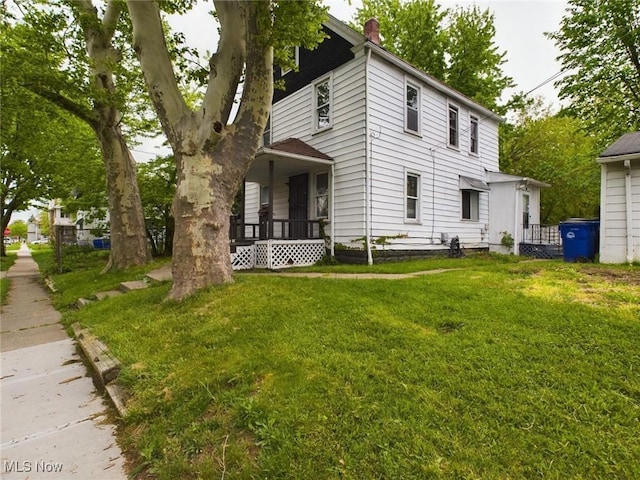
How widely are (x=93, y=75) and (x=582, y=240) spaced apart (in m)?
13.9

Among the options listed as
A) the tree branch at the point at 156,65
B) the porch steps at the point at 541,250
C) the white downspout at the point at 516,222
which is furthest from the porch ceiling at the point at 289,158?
the porch steps at the point at 541,250

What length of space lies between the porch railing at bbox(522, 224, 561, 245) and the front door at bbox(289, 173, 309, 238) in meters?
9.31

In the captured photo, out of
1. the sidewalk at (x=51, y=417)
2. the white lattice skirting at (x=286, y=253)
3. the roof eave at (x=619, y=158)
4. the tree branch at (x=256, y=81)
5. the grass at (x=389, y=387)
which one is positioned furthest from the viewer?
the white lattice skirting at (x=286, y=253)

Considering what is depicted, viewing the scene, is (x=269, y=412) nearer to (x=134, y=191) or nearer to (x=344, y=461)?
(x=344, y=461)

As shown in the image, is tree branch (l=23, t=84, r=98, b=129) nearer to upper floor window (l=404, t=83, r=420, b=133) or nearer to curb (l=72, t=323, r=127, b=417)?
curb (l=72, t=323, r=127, b=417)

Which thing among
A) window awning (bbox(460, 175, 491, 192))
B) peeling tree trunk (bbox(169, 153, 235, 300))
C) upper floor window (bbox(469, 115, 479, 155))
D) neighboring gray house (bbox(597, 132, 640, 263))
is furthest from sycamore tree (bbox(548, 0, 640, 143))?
peeling tree trunk (bbox(169, 153, 235, 300))

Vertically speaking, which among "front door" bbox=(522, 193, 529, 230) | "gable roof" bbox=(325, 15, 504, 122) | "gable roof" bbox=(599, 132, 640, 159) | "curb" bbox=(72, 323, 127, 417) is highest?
"gable roof" bbox=(325, 15, 504, 122)

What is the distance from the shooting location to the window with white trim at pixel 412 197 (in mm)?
10655

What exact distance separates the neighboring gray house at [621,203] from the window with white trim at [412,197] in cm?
462

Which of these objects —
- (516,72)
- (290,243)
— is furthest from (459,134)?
(516,72)

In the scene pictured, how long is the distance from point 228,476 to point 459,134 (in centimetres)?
1331

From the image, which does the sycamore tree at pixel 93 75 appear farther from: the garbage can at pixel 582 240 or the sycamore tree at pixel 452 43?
the sycamore tree at pixel 452 43

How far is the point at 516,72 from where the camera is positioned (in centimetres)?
1980

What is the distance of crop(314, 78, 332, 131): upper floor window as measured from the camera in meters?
10.6
